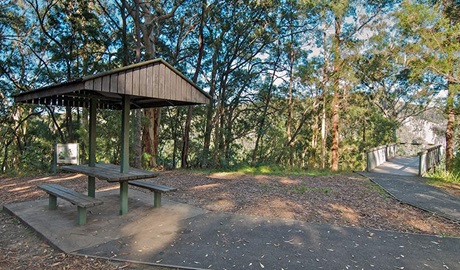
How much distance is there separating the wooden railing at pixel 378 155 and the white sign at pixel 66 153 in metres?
10.7

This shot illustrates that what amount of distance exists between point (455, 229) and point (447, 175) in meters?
5.91

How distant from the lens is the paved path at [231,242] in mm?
2982

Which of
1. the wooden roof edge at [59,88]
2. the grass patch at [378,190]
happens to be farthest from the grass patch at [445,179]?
the wooden roof edge at [59,88]

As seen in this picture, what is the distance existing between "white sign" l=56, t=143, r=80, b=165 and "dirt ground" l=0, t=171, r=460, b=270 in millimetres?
906

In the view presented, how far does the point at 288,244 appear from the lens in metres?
3.42

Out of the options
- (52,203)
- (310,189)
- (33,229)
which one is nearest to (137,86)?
(33,229)

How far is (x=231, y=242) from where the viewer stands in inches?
136

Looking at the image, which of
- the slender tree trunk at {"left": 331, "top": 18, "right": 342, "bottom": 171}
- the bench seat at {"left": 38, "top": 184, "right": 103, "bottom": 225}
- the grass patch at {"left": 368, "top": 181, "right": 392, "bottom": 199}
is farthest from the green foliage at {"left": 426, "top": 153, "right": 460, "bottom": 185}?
the bench seat at {"left": 38, "top": 184, "right": 103, "bottom": 225}

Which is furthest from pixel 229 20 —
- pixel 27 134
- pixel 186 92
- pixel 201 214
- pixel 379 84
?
pixel 379 84

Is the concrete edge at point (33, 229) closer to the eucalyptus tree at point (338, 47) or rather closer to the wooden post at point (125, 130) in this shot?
the wooden post at point (125, 130)

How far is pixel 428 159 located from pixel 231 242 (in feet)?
37.2

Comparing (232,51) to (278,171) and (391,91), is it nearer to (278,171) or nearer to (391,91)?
(278,171)

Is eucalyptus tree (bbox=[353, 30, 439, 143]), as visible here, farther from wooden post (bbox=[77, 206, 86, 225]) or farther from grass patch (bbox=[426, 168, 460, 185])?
wooden post (bbox=[77, 206, 86, 225])

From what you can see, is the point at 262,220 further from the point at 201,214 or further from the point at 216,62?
the point at 216,62
